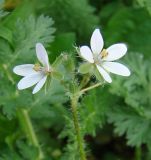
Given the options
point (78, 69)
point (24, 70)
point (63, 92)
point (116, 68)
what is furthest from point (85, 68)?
point (63, 92)

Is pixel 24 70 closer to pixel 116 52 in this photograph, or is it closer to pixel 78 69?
pixel 78 69

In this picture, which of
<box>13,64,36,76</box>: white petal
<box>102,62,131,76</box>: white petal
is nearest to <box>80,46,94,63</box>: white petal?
<box>102,62,131,76</box>: white petal

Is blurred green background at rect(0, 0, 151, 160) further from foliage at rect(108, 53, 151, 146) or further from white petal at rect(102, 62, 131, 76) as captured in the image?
white petal at rect(102, 62, 131, 76)

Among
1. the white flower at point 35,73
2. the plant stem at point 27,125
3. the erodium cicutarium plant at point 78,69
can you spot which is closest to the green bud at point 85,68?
the erodium cicutarium plant at point 78,69

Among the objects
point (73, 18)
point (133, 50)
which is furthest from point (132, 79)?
point (73, 18)

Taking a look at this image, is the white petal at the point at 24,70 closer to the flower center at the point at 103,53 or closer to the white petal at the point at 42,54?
the white petal at the point at 42,54

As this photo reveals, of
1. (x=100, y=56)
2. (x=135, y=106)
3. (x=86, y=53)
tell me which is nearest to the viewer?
(x=86, y=53)
